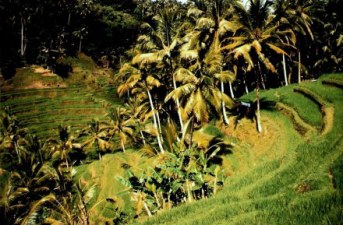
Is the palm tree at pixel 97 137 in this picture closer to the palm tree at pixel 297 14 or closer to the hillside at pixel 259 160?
the hillside at pixel 259 160

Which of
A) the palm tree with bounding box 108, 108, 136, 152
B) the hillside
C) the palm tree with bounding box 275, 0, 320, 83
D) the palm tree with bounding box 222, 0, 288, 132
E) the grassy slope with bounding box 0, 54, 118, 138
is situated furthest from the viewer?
the grassy slope with bounding box 0, 54, 118, 138

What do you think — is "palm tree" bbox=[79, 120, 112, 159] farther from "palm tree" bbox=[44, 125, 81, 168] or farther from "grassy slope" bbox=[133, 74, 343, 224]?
"grassy slope" bbox=[133, 74, 343, 224]

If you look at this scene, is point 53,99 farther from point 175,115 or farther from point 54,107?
point 175,115

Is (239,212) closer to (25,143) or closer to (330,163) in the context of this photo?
(330,163)

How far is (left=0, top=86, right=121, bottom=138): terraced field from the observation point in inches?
1813

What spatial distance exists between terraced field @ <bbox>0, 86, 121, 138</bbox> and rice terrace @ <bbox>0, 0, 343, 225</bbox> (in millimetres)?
192

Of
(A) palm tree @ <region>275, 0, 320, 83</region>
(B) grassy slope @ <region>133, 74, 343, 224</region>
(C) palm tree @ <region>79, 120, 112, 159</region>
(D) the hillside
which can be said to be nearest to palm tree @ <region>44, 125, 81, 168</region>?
(C) palm tree @ <region>79, 120, 112, 159</region>

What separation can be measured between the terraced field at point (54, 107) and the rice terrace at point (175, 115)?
192mm

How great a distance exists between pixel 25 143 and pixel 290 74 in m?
33.1

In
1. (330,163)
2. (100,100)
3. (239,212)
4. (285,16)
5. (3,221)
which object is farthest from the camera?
(100,100)

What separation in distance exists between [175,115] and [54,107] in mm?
23041

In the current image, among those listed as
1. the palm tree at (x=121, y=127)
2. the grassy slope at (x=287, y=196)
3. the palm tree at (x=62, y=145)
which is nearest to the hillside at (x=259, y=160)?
the grassy slope at (x=287, y=196)

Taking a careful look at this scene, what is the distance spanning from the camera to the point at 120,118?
43938 mm

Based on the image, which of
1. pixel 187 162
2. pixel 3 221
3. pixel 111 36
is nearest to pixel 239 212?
pixel 187 162
